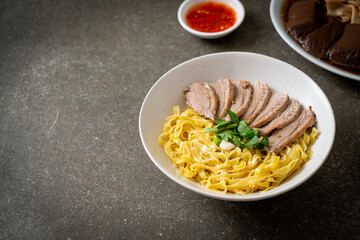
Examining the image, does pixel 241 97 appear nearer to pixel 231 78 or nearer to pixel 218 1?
pixel 231 78

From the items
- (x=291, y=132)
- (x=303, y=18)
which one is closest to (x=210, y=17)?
(x=303, y=18)

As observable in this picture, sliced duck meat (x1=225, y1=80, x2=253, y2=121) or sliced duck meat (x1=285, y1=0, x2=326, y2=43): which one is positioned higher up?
sliced duck meat (x1=285, y1=0, x2=326, y2=43)

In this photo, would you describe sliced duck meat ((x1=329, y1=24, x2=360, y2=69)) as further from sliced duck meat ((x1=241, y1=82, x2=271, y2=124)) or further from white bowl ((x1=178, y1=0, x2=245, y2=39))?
white bowl ((x1=178, y1=0, x2=245, y2=39))

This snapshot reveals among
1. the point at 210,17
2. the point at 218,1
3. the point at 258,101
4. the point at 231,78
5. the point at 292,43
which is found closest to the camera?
the point at 258,101

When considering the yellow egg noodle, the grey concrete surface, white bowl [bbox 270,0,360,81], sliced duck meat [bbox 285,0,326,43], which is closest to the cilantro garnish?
the yellow egg noodle

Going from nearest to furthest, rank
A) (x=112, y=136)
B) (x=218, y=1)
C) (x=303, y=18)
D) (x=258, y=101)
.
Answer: (x=258, y=101)
(x=112, y=136)
(x=303, y=18)
(x=218, y=1)

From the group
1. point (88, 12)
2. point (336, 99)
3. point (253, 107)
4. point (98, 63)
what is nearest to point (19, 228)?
point (98, 63)
